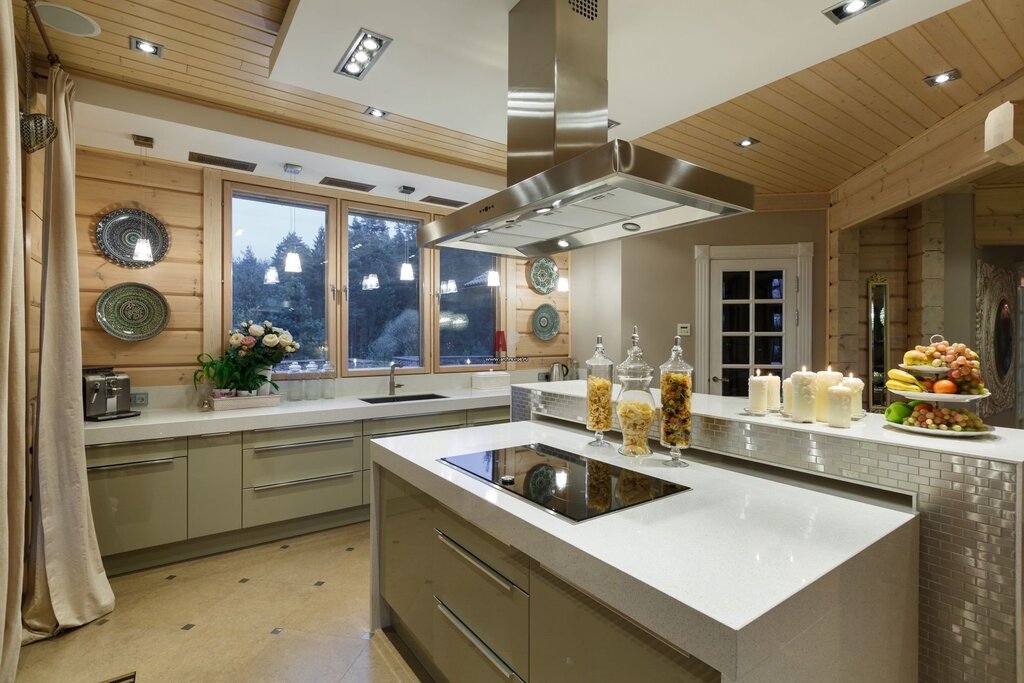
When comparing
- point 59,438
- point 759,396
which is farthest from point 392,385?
point 759,396

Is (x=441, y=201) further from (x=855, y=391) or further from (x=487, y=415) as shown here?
(x=855, y=391)

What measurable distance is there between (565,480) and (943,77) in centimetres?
271

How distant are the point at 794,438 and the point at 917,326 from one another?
3.82 metres

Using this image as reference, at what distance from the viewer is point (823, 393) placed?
5.18ft

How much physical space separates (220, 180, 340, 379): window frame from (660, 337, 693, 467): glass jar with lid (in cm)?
283

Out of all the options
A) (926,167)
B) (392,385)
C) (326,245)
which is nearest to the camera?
(926,167)

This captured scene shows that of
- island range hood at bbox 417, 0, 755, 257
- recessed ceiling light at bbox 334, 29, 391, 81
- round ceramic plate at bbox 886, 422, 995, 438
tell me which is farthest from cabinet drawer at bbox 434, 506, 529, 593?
recessed ceiling light at bbox 334, 29, 391, 81

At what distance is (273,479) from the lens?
10.2 feet

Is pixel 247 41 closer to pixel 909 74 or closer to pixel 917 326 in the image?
pixel 909 74

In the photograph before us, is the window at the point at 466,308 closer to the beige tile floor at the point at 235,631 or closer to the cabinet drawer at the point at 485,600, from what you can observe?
the beige tile floor at the point at 235,631

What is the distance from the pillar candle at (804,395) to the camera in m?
1.60

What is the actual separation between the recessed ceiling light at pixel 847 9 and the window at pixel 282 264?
327 centimetres

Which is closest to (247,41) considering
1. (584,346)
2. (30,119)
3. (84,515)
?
(30,119)

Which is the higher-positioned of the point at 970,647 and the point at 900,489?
the point at 900,489
